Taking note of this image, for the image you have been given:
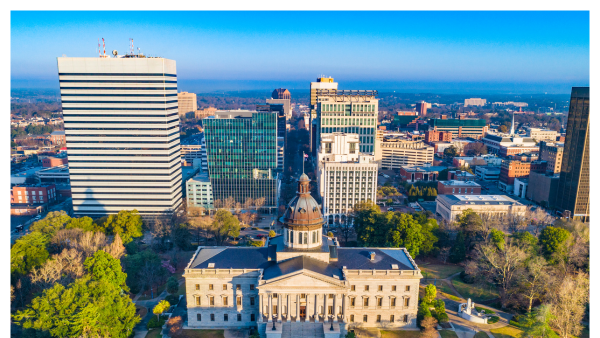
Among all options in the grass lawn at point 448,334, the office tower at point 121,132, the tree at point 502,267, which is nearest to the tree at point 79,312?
the grass lawn at point 448,334

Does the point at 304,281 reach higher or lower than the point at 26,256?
higher

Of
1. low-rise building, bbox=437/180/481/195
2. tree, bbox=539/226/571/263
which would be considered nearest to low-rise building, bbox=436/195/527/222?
low-rise building, bbox=437/180/481/195

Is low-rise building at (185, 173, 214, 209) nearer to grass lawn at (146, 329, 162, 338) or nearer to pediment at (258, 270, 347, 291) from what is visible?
grass lawn at (146, 329, 162, 338)

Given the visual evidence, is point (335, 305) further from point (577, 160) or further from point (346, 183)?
point (577, 160)

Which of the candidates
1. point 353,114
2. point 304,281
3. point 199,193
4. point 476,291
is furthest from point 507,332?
point 199,193

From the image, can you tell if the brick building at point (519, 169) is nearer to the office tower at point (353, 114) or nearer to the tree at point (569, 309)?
the office tower at point (353, 114)

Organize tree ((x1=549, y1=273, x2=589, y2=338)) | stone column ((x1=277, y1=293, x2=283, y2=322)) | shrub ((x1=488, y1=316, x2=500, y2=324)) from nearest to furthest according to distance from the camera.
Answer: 1. tree ((x1=549, y1=273, x2=589, y2=338))
2. stone column ((x1=277, y1=293, x2=283, y2=322))
3. shrub ((x1=488, y1=316, x2=500, y2=324))
